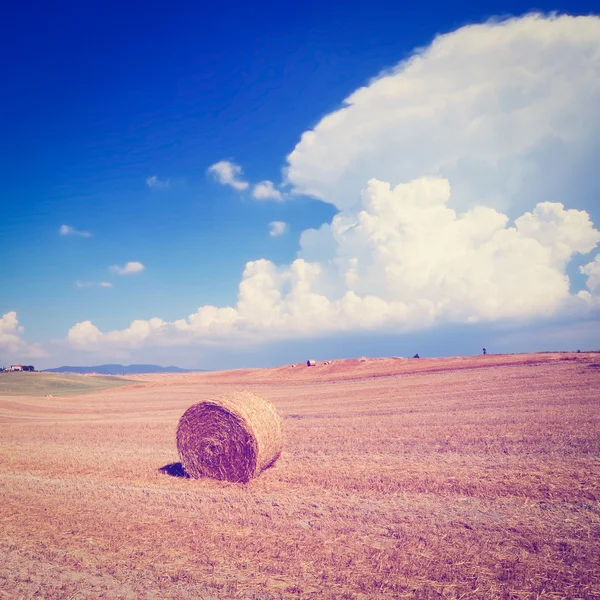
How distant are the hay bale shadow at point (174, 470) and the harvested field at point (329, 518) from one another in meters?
0.09

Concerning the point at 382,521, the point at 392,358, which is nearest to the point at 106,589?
the point at 382,521

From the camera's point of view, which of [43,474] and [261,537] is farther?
[43,474]

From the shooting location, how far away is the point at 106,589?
4.83 metres

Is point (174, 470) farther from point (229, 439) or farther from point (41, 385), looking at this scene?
point (41, 385)

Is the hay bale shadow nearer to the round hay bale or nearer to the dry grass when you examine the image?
the round hay bale

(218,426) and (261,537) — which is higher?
(218,426)

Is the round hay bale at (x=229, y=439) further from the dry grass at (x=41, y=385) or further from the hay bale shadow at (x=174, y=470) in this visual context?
the dry grass at (x=41, y=385)

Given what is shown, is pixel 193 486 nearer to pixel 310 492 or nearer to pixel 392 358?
pixel 310 492

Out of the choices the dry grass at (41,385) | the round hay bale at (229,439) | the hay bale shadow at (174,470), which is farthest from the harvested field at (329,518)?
the dry grass at (41,385)

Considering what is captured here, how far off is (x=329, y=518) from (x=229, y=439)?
13.5ft

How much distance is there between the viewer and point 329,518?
6.76 meters

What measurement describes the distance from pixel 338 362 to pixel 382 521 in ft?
170

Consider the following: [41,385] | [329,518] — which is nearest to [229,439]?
[329,518]

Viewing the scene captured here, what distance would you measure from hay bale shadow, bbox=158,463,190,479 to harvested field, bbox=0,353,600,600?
0.31 feet
